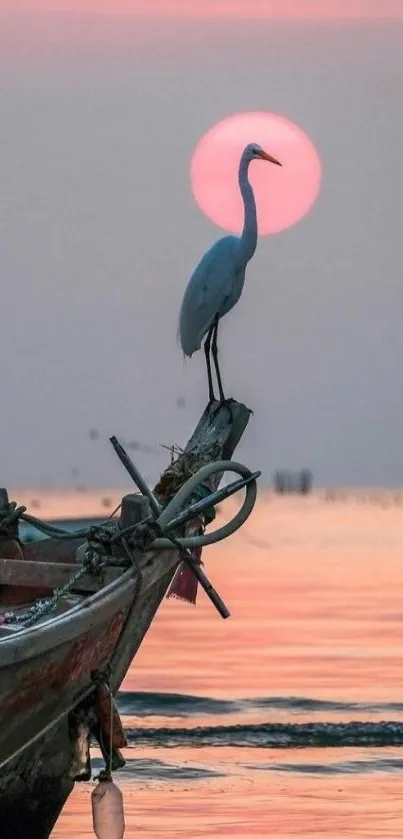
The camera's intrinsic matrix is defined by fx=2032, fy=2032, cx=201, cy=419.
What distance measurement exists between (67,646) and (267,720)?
11574 mm

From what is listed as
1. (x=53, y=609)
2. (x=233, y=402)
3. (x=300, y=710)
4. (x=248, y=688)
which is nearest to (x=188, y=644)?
(x=248, y=688)

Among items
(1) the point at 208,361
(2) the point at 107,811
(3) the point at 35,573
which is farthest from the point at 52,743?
(1) the point at 208,361

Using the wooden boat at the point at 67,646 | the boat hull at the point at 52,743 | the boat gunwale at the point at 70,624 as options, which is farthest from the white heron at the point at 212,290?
the boat gunwale at the point at 70,624

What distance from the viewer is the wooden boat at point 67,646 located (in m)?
12.6

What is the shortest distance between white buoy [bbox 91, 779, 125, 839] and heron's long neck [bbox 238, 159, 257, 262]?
8327 mm

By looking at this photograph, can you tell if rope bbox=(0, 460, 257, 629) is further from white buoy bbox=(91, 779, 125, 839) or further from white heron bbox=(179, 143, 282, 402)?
white heron bbox=(179, 143, 282, 402)

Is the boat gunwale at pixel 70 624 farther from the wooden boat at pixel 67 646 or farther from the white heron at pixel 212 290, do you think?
the white heron at pixel 212 290

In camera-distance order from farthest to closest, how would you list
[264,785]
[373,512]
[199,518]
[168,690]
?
1. [373,512]
2. [168,690]
3. [264,785]
4. [199,518]

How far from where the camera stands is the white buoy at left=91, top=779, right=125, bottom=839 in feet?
43.9

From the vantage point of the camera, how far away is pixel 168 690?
27.1 meters

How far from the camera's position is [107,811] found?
1342 centimetres

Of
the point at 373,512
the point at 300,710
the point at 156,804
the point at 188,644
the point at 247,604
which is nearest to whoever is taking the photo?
Result: the point at 156,804

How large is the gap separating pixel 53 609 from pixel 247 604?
32104 mm

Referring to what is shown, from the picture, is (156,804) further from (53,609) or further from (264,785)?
(53,609)
